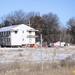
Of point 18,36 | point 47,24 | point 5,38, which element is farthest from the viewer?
point 47,24

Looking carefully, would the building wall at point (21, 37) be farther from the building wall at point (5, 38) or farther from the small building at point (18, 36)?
the building wall at point (5, 38)

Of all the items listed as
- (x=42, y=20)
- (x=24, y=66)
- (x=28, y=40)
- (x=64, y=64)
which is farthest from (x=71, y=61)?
(x=42, y=20)

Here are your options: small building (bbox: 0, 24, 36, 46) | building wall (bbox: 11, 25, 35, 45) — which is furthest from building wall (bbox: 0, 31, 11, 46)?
building wall (bbox: 11, 25, 35, 45)

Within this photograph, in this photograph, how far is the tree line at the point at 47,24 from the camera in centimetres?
10091

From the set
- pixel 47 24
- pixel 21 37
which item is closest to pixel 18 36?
pixel 21 37

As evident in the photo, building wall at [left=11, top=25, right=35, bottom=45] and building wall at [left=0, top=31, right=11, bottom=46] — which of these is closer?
building wall at [left=11, top=25, right=35, bottom=45]

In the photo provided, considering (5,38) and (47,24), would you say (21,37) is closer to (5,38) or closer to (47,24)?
(5,38)

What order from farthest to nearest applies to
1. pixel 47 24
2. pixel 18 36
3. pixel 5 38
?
pixel 47 24 → pixel 5 38 → pixel 18 36

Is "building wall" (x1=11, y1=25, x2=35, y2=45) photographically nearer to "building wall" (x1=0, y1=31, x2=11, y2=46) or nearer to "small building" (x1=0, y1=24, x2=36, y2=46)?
"small building" (x1=0, y1=24, x2=36, y2=46)

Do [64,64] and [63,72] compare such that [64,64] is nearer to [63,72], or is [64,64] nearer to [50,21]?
[63,72]

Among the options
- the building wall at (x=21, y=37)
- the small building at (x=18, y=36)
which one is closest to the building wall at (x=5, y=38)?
the small building at (x=18, y=36)

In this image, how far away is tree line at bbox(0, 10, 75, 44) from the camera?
101 m

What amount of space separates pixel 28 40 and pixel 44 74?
7209 centimetres

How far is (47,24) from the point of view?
367 feet
